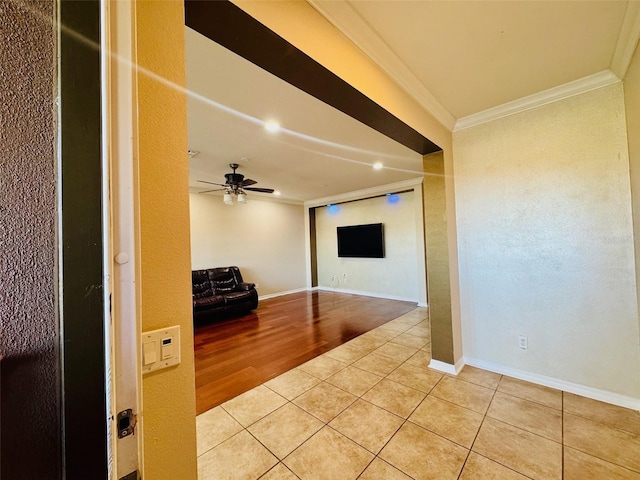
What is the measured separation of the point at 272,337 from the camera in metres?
3.75

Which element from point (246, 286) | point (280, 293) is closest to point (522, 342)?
point (246, 286)

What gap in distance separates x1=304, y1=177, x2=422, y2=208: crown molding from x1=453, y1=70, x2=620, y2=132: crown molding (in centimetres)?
260

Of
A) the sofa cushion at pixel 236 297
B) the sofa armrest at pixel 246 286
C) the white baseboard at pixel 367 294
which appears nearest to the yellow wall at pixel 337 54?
the white baseboard at pixel 367 294

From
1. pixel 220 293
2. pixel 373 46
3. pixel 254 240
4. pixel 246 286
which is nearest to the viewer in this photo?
pixel 373 46

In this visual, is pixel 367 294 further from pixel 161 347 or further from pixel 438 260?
pixel 161 347

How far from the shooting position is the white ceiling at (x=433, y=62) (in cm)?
143

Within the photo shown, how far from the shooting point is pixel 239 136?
2.92 m

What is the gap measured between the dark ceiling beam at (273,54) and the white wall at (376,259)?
430 cm

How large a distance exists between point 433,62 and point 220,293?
5023 millimetres

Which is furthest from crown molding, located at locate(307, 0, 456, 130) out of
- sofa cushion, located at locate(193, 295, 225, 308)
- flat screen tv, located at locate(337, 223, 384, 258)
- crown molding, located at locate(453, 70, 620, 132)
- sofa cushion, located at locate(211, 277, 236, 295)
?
sofa cushion, located at locate(211, 277, 236, 295)

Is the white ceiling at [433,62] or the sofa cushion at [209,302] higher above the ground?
the white ceiling at [433,62]

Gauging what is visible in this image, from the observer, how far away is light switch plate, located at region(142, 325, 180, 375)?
661 millimetres

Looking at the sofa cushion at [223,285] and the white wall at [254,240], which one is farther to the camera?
the white wall at [254,240]

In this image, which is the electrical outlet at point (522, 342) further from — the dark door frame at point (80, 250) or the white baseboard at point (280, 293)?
the white baseboard at point (280, 293)
